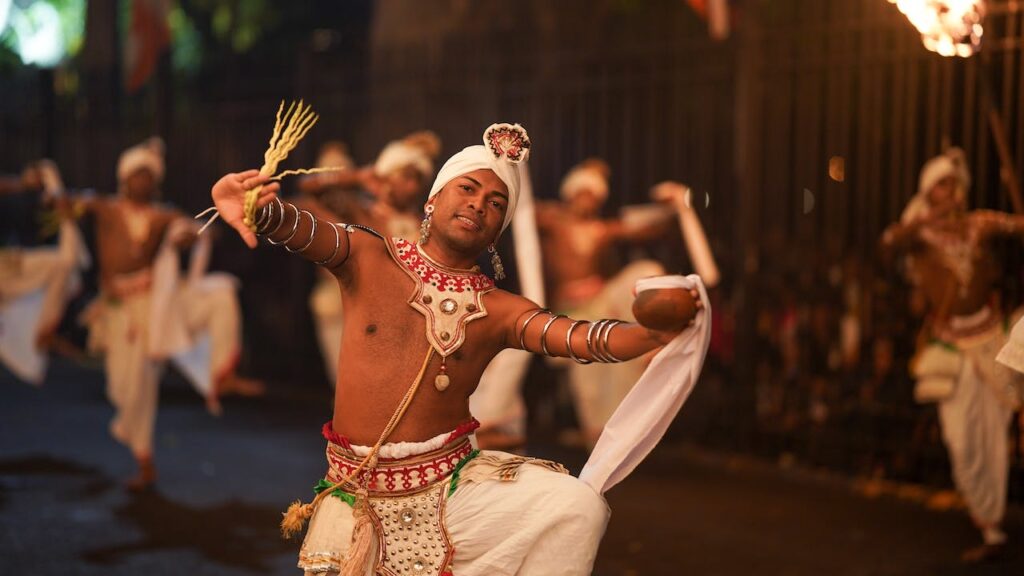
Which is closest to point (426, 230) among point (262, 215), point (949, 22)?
point (262, 215)

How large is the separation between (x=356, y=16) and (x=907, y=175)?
12.4 metres

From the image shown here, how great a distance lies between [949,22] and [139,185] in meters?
5.32

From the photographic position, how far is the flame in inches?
234

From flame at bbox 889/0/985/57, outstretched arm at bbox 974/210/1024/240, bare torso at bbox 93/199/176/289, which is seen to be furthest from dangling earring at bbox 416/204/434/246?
bare torso at bbox 93/199/176/289

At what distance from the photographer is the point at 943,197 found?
7.49 m

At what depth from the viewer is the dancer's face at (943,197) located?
24.2ft

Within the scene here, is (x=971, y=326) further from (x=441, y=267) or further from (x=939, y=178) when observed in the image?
(x=441, y=267)

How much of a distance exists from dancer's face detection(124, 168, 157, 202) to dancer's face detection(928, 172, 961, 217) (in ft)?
16.3

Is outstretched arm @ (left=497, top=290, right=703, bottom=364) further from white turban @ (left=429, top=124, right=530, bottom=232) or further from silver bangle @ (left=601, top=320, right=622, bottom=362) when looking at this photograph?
white turban @ (left=429, top=124, right=530, bottom=232)

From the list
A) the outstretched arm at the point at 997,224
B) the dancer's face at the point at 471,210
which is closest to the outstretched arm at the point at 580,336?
the dancer's face at the point at 471,210

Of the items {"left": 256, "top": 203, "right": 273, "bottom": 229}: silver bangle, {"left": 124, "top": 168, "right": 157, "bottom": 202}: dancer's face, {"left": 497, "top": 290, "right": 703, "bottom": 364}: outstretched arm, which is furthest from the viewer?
{"left": 124, "top": 168, "right": 157, "bottom": 202}: dancer's face

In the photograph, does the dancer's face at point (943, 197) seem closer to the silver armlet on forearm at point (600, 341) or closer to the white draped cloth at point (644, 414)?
the white draped cloth at point (644, 414)

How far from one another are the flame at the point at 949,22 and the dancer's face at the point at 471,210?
2.67 m

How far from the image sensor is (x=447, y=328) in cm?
408
